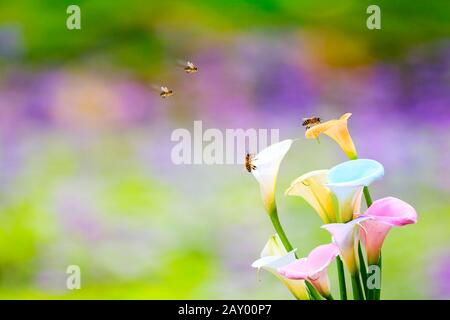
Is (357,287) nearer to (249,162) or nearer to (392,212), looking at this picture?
(392,212)

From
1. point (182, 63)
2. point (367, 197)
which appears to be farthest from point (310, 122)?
point (182, 63)

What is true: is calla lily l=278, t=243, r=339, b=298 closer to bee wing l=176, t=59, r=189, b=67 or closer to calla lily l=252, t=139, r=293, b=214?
calla lily l=252, t=139, r=293, b=214

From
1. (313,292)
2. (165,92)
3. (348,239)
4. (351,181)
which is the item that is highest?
(165,92)

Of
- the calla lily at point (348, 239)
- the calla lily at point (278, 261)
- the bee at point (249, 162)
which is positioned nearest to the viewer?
the calla lily at point (348, 239)

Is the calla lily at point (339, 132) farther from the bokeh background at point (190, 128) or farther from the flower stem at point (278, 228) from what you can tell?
the flower stem at point (278, 228)

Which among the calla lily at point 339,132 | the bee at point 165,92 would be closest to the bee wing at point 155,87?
the bee at point 165,92

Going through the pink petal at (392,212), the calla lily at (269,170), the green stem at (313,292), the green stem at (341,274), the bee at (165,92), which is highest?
the bee at (165,92)
